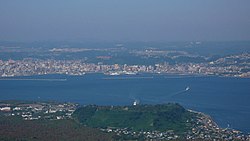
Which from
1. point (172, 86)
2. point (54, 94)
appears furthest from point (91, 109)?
point (172, 86)

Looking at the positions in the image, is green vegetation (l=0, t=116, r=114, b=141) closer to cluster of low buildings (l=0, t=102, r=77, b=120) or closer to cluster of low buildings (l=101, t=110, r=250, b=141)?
cluster of low buildings (l=101, t=110, r=250, b=141)

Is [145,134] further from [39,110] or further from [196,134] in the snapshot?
[39,110]

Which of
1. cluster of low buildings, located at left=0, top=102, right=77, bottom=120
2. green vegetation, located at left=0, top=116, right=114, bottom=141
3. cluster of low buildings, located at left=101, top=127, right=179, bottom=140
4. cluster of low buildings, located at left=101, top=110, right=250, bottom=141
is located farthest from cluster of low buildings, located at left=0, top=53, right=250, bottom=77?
green vegetation, located at left=0, top=116, right=114, bottom=141

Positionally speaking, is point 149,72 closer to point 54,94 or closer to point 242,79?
point 242,79

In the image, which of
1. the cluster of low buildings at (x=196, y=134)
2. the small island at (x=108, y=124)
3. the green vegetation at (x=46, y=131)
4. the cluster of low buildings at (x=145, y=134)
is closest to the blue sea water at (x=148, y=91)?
the cluster of low buildings at (x=196, y=134)

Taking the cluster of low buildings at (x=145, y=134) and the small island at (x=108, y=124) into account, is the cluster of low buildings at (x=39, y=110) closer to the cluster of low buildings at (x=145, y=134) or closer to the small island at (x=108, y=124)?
the small island at (x=108, y=124)

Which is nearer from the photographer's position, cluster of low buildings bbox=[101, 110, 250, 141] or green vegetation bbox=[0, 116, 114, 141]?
green vegetation bbox=[0, 116, 114, 141]
